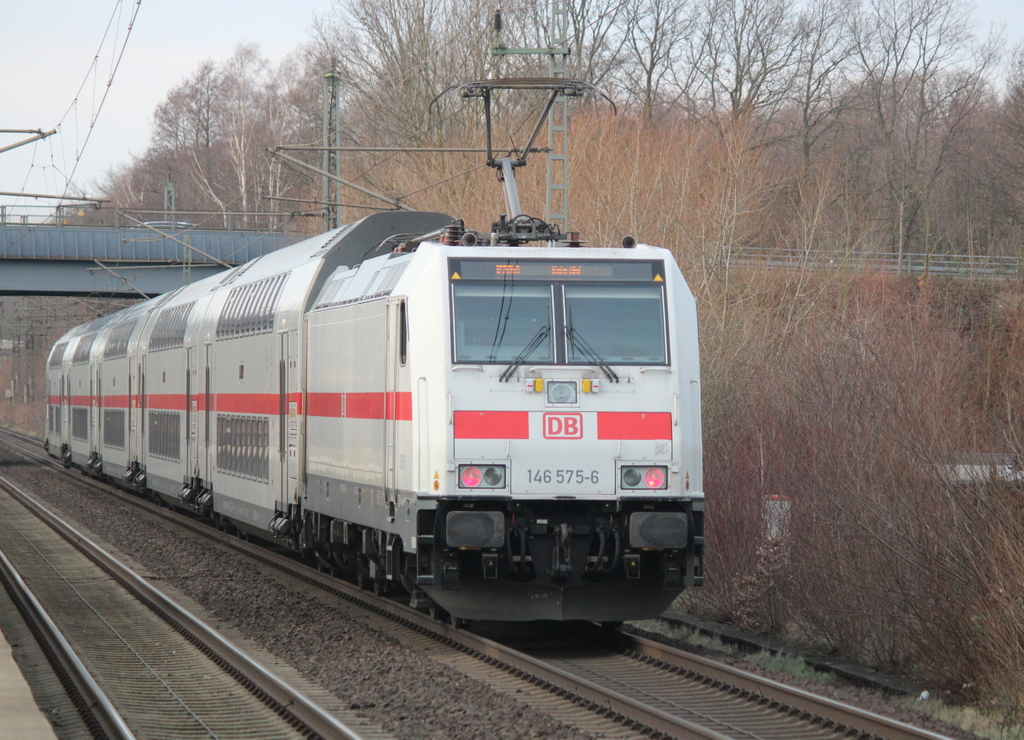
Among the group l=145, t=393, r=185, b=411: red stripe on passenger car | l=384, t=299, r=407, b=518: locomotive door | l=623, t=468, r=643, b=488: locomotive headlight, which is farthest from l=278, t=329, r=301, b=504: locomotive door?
l=145, t=393, r=185, b=411: red stripe on passenger car

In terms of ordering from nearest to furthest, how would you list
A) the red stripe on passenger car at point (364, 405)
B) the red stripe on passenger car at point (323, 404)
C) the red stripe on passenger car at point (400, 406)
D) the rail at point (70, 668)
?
the rail at point (70, 668) → the red stripe on passenger car at point (400, 406) → the red stripe on passenger car at point (364, 405) → the red stripe on passenger car at point (323, 404)

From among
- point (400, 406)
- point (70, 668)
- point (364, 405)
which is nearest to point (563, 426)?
point (400, 406)

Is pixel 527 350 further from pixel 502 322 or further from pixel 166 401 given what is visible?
pixel 166 401

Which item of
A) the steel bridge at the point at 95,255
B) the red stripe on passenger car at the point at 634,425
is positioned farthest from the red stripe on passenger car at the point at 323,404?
the steel bridge at the point at 95,255

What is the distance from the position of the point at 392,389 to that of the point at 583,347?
63.6 inches

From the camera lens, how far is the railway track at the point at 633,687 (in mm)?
7562

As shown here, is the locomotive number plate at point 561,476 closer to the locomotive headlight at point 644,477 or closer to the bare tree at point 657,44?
the locomotive headlight at point 644,477

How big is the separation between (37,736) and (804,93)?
39122mm

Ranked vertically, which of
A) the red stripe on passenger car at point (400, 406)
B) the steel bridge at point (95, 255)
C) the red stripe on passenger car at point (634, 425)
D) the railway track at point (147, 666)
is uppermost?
the steel bridge at point (95, 255)

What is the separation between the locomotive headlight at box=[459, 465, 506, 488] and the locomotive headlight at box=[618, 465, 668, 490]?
945mm

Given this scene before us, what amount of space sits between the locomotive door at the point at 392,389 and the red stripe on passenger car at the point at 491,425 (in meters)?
0.72

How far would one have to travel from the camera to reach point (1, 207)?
37062 millimetres

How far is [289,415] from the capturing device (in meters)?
14.5

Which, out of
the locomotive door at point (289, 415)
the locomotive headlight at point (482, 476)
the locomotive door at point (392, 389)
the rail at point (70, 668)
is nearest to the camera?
the rail at point (70, 668)
